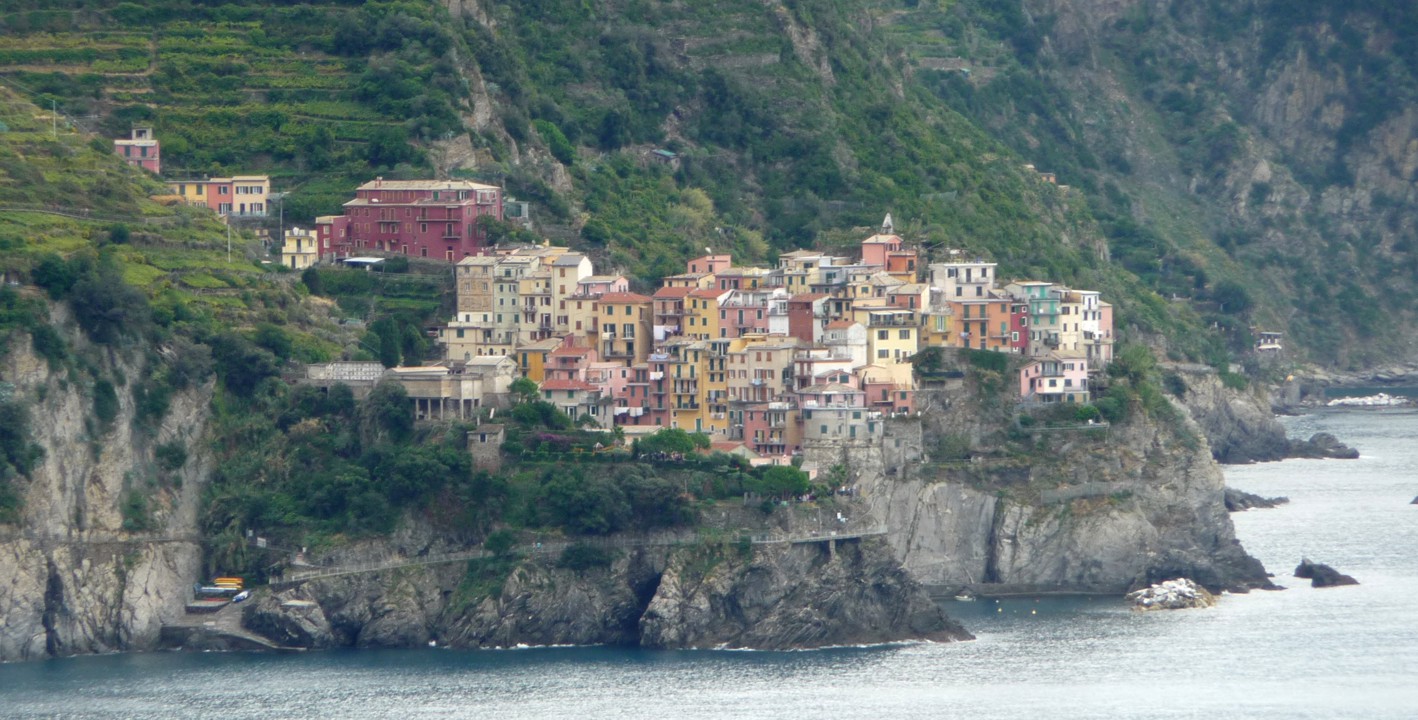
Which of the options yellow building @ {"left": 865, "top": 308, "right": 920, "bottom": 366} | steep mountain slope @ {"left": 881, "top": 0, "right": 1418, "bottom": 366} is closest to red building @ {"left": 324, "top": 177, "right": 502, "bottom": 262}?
yellow building @ {"left": 865, "top": 308, "right": 920, "bottom": 366}

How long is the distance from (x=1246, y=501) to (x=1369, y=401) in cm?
4710

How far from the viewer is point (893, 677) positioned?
309 ft

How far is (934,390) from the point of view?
355 ft

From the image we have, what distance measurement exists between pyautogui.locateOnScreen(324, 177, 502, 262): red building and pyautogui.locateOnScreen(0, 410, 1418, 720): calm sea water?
22.2 metres

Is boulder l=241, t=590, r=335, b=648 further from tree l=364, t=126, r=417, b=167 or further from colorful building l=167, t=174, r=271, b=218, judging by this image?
tree l=364, t=126, r=417, b=167

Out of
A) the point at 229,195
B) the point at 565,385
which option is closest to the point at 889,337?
the point at 565,385

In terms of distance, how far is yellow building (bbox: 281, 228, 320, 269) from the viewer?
11569 centimetres

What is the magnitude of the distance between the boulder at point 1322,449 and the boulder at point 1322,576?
3512 centimetres

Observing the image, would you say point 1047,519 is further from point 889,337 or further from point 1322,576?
point 1322,576

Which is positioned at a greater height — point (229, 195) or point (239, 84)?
point (239, 84)

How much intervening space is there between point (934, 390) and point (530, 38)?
118 ft

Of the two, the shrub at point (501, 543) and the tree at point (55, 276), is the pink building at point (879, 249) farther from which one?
the tree at point (55, 276)

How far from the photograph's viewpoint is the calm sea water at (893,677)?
90.2 m

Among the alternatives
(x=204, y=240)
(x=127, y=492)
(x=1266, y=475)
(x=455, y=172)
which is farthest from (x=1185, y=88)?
(x=127, y=492)
